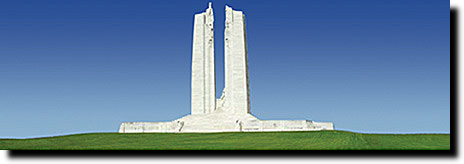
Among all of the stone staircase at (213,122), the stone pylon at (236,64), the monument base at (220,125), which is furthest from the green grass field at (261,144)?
the stone pylon at (236,64)

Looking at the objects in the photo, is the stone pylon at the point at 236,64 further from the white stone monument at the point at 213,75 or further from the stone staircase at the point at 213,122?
the stone staircase at the point at 213,122

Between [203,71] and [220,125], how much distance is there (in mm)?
8499

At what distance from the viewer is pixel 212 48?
44375 mm

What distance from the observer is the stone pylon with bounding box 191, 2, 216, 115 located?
44.4 m

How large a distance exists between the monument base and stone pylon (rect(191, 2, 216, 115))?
Result: 339 centimetres

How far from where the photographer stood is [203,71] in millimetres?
44531

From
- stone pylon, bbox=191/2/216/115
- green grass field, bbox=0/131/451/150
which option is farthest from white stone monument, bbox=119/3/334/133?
green grass field, bbox=0/131/451/150

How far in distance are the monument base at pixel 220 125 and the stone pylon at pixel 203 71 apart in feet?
11.1

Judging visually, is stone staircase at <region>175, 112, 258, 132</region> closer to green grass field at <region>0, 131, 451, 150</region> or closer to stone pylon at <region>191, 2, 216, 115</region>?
stone pylon at <region>191, 2, 216, 115</region>
